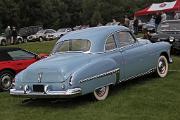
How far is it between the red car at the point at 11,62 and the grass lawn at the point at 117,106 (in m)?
1.11

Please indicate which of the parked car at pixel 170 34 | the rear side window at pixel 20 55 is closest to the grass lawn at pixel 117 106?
the rear side window at pixel 20 55

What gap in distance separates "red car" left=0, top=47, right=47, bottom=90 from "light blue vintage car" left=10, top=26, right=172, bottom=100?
223cm

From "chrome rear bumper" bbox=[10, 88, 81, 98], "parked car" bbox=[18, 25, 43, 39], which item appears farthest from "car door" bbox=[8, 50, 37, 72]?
"parked car" bbox=[18, 25, 43, 39]

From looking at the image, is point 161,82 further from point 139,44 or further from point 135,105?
point 135,105

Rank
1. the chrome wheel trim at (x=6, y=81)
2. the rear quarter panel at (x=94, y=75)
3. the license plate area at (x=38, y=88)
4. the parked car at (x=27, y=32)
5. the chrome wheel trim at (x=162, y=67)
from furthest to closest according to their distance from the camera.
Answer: the parked car at (x=27, y=32) < the chrome wheel trim at (x=6, y=81) < the chrome wheel trim at (x=162, y=67) < the license plate area at (x=38, y=88) < the rear quarter panel at (x=94, y=75)

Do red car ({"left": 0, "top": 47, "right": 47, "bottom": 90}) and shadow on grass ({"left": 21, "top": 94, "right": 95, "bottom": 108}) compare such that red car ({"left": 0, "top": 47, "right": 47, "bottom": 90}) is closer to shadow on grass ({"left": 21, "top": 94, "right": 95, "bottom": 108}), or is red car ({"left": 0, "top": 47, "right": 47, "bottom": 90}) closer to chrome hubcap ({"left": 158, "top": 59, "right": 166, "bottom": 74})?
shadow on grass ({"left": 21, "top": 94, "right": 95, "bottom": 108})

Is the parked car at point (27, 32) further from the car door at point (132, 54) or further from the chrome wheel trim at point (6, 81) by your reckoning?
the car door at point (132, 54)

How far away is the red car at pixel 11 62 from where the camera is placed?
12.4 m

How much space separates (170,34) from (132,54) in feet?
25.1

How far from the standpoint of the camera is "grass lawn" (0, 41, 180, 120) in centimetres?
838

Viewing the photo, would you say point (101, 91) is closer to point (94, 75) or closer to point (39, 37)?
point (94, 75)

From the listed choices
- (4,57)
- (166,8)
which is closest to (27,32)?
(166,8)

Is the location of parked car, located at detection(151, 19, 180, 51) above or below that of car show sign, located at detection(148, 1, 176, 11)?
below

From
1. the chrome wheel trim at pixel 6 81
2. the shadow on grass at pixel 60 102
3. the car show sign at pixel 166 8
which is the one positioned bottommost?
the shadow on grass at pixel 60 102
